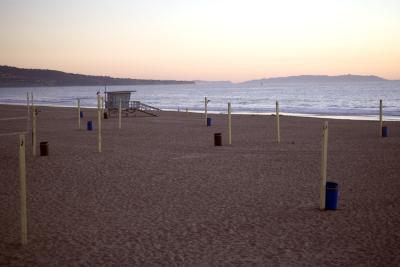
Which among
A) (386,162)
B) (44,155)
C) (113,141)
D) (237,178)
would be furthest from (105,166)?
(386,162)

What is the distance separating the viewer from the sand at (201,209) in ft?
17.8

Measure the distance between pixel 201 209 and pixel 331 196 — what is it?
1.99 metres

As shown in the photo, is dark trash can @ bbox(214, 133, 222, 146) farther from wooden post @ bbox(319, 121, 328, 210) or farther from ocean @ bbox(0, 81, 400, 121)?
ocean @ bbox(0, 81, 400, 121)

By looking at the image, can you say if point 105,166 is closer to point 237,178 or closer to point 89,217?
point 237,178

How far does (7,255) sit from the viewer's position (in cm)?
540

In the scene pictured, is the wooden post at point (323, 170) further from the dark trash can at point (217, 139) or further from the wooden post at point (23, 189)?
the dark trash can at point (217, 139)

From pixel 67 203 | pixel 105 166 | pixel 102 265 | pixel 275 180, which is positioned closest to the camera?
pixel 102 265

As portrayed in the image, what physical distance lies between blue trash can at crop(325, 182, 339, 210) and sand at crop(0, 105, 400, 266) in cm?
14

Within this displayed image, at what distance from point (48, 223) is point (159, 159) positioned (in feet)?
19.8

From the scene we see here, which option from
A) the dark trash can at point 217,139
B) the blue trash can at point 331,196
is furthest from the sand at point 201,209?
the dark trash can at point 217,139

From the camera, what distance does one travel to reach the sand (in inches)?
214

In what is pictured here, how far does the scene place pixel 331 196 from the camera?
285 inches

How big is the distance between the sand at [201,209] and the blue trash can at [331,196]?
137mm

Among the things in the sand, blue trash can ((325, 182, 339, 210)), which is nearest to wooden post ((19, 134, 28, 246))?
the sand
